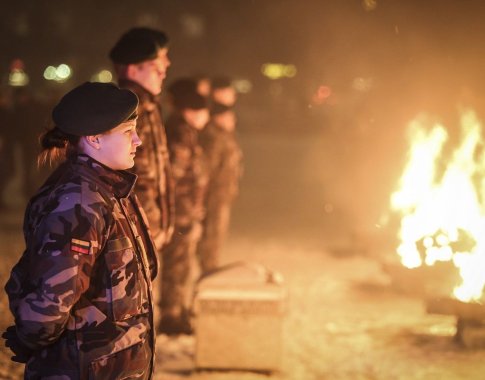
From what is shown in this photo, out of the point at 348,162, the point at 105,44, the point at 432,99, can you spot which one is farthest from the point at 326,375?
the point at 105,44

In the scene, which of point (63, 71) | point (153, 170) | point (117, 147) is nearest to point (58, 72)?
point (63, 71)

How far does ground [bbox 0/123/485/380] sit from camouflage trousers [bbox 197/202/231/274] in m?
0.90

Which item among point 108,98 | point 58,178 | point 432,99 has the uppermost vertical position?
point 432,99

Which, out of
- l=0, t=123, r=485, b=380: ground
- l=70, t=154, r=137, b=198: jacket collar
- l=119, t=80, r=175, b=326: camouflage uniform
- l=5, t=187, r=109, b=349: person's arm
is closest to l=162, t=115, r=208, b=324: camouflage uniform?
l=0, t=123, r=485, b=380: ground

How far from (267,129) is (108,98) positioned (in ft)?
82.6

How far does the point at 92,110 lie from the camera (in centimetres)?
251

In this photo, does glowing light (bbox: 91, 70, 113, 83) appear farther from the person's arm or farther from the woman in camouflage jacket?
the person's arm

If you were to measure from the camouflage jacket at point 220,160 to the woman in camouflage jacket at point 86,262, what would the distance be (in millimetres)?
4410

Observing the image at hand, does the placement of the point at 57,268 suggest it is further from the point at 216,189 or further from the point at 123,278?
the point at 216,189

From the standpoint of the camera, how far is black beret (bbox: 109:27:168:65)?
4.29m

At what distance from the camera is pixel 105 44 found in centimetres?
4509

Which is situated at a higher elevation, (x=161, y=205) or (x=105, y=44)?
(x=105, y=44)

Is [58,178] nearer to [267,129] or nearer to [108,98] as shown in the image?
[108,98]

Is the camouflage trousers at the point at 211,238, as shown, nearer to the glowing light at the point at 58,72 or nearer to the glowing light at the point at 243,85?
the glowing light at the point at 243,85
